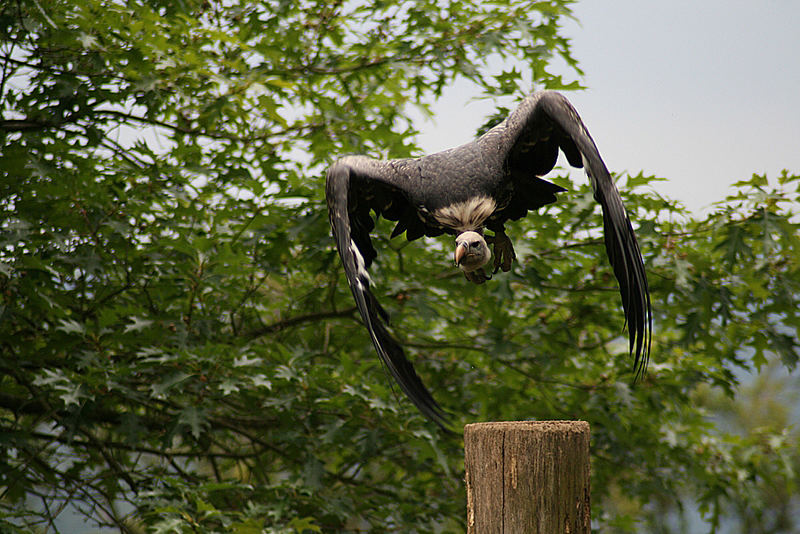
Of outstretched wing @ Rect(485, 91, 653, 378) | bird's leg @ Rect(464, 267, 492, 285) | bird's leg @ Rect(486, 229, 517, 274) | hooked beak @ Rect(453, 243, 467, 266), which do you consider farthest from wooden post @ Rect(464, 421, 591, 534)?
bird's leg @ Rect(486, 229, 517, 274)

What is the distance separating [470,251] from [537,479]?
0.87 meters

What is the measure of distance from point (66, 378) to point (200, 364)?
1.90ft

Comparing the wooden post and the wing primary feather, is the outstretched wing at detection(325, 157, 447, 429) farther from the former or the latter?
the wing primary feather

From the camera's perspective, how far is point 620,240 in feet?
7.25

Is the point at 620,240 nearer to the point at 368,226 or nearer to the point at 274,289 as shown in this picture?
the point at 368,226

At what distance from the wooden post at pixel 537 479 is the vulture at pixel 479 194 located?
435 millimetres

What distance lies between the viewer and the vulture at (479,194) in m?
2.27

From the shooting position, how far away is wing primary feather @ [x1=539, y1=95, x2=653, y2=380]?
2.21 metres

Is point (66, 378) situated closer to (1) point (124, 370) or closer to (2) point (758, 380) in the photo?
(1) point (124, 370)

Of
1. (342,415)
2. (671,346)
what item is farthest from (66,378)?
(671,346)

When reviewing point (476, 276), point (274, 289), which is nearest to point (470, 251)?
point (476, 276)

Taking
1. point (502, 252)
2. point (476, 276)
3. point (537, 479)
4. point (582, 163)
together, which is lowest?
point (537, 479)

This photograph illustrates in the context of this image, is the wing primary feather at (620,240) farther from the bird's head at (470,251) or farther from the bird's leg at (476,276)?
the bird's leg at (476,276)

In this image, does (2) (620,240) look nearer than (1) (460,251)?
Yes
